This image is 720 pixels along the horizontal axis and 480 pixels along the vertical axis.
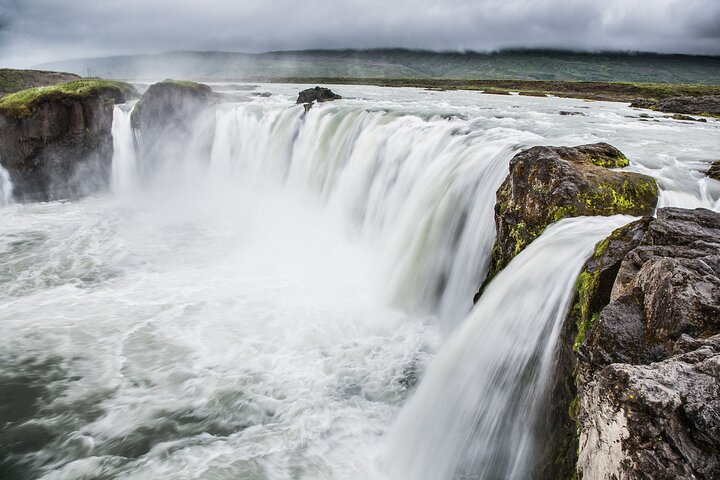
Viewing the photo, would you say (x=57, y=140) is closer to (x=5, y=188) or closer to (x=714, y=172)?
(x=5, y=188)

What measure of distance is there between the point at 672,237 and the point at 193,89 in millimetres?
24843

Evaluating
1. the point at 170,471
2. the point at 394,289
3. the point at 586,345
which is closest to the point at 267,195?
the point at 394,289

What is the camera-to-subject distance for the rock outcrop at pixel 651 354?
2260 mm

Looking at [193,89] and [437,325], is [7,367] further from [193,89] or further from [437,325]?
[193,89]

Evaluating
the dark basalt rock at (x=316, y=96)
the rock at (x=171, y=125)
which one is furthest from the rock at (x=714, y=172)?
the rock at (x=171, y=125)

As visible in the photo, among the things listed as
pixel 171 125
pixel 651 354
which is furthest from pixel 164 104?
pixel 651 354

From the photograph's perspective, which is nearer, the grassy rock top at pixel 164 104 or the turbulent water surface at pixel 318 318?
the turbulent water surface at pixel 318 318

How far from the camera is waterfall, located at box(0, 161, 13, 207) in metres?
20.8

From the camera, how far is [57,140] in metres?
21.7

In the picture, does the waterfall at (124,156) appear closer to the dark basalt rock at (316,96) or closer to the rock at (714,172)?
the dark basalt rock at (316,96)

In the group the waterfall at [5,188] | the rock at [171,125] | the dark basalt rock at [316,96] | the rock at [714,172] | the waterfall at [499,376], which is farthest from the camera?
the dark basalt rock at [316,96]

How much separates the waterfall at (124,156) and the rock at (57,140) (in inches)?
17.1

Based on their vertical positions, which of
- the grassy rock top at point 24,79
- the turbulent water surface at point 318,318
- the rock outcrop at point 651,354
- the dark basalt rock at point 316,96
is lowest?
the turbulent water surface at point 318,318

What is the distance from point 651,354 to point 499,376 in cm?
243
